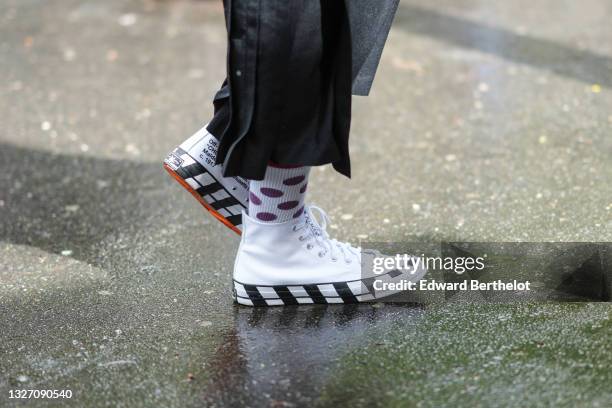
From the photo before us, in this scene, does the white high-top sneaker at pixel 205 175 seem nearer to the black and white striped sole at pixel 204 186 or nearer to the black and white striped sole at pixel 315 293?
the black and white striped sole at pixel 204 186

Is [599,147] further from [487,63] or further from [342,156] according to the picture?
[342,156]

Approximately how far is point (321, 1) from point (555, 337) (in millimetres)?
925

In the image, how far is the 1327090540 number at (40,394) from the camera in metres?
1.85

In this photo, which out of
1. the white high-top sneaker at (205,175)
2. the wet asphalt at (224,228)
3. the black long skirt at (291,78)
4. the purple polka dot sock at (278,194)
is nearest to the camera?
the black long skirt at (291,78)

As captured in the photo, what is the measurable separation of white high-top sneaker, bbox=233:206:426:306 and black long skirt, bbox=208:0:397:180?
25 centimetres

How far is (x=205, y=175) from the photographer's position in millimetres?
2166

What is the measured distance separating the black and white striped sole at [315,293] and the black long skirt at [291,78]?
0.34 m

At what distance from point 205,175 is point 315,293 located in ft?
1.33

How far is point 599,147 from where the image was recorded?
3.13m

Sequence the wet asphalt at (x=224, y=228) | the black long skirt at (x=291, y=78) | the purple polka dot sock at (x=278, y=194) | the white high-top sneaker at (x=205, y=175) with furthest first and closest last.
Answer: the white high-top sneaker at (x=205, y=175)
the purple polka dot sock at (x=278, y=194)
the wet asphalt at (x=224, y=228)
the black long skirt at (x=291, y=78)


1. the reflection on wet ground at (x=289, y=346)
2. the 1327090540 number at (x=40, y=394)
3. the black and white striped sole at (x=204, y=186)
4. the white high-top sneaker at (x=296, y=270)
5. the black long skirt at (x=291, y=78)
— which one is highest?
the black long skirt at (x=291, y=78)

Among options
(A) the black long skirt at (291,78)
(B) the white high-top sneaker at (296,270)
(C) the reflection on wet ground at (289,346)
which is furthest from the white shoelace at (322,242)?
(A) the black long skirt at (291,78)

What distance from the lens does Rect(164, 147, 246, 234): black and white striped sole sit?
215cm

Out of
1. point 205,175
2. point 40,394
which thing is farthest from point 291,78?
point 40,394
